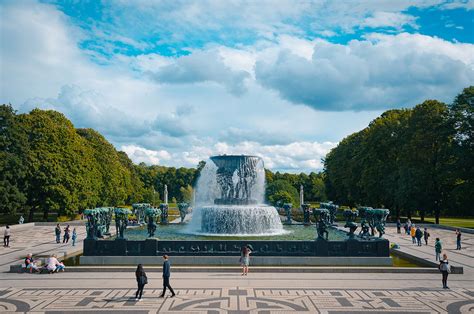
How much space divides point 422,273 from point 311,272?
17.6 ft

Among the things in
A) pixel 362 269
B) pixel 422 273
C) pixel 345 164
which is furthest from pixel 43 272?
pixel 345 164

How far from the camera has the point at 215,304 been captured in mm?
15031

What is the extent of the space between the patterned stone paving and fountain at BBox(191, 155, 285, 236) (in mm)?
15668

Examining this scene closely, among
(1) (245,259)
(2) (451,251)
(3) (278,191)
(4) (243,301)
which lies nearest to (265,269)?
(1) (245,259)

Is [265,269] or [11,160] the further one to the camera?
[11,160]

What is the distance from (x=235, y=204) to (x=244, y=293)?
64.0 feet

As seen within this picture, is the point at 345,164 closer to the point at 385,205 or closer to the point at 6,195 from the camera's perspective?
the point at 385,205

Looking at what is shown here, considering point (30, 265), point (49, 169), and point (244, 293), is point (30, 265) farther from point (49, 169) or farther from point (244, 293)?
point (49, 169)

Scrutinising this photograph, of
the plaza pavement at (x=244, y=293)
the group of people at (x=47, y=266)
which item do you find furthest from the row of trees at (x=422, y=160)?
the group of people at (x=47, y=266)

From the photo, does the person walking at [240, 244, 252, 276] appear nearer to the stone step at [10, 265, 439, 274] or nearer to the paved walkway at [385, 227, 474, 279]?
the stone step at [10, 265, 439, 274]

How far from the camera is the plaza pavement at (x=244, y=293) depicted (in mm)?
14656

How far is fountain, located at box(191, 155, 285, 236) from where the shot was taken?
32.9 m

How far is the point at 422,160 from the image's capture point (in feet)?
177

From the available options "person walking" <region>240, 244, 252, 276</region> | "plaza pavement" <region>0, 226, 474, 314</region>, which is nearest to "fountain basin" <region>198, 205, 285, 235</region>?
"plaza pavement" <region>0, 226, 474, 314</region>
